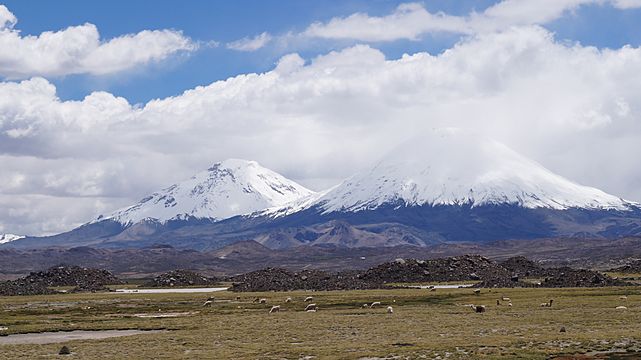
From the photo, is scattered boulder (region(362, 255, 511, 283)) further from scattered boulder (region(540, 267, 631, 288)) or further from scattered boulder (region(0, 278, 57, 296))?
scattered boulder (region(0, 278, 57, 296))

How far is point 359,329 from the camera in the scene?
6925 centimetres

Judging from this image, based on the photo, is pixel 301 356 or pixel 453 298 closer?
pixel 301 356

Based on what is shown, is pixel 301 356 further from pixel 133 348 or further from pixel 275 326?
pixel 275 326

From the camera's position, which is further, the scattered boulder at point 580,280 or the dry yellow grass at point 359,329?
the scattered boulder at point 580,280

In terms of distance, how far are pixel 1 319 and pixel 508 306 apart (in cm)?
6091

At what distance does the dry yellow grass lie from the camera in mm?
52625

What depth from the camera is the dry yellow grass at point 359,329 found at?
52.6 metres

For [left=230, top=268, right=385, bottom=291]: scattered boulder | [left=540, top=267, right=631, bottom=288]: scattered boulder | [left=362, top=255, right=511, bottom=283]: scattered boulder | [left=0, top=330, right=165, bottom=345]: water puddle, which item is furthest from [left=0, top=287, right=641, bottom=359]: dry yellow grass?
[left=362, top=255, right=511, bottom=283]: scattered boulder

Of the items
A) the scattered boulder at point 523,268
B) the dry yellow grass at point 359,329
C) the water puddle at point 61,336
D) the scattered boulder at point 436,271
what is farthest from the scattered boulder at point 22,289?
the scattered boulder at point 523,268

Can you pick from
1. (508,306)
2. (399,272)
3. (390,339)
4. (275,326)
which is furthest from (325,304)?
(399,272)

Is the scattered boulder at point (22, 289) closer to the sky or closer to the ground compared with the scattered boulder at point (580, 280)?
closer to the sky

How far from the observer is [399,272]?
575 feet

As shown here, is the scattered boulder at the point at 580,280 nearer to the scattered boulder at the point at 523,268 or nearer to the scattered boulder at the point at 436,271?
the scattered boulder at the point at 436,271

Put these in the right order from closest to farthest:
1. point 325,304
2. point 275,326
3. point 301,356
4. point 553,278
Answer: point 301,356
point 275,326
point 325,304
point 553,278
